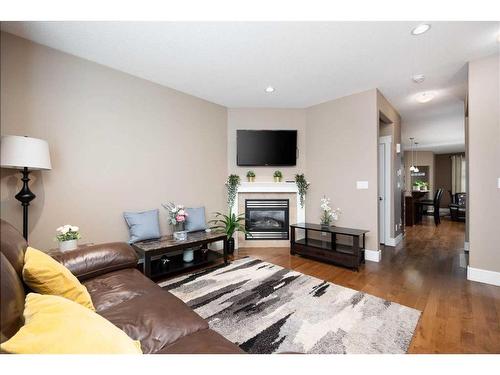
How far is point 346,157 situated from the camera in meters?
3.61

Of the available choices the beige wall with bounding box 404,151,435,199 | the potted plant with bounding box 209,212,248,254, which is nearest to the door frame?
the potted plant with bounding box 209,212,248,254

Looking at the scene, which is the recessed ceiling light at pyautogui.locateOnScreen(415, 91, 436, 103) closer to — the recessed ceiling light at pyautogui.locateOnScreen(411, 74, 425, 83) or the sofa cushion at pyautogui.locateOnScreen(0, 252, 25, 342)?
the recessed ceiling light at pyautogui.locateOnScreen(411, 74, 425, 83)

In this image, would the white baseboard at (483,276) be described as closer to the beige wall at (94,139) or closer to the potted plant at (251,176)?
the potted plant at (251,176)

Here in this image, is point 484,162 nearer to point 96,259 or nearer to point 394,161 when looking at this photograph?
point 394,161

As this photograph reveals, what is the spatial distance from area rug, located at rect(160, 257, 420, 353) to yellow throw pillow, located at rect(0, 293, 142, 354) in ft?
3.33

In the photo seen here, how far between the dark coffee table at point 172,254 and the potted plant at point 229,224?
1.33 ft

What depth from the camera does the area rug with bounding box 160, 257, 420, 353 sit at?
1536mm

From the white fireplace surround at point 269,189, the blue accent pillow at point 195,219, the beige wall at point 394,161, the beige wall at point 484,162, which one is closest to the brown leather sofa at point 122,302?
the blue accent pillow at point 195,219

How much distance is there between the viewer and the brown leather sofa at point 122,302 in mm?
823

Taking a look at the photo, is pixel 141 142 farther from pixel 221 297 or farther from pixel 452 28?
pixel 452 28

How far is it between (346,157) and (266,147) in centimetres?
135

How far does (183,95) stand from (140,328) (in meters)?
3.15

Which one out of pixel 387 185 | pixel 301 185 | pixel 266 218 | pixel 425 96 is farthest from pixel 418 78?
pixel 266 218
